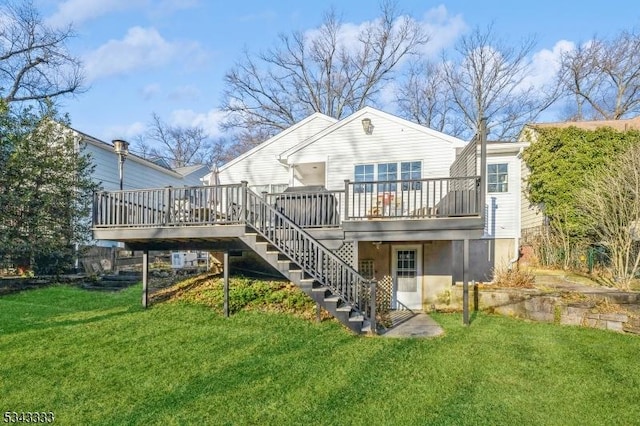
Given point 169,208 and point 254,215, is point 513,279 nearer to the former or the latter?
point 254,215

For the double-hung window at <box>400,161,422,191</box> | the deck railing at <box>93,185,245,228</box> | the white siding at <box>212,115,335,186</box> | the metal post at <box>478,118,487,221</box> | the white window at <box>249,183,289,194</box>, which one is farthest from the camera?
the white siding at <box>212,115,335,186</box>

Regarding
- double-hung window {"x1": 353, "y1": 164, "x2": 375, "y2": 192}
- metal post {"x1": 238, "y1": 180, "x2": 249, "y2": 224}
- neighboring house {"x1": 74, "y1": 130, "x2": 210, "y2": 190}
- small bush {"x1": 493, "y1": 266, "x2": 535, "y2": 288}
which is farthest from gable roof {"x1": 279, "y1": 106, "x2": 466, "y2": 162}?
neighboring house {"x1": 74, "y1": 130, "x2": 210, "y2": 190}

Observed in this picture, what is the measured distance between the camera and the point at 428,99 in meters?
25.7

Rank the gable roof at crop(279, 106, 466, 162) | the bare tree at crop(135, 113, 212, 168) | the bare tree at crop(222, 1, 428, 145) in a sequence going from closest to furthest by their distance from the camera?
the gable roof at crop(279, 106, 466, 162) < the bare tree at crop(222, 1, 428, 145) < the bare tree at crop(135, 113, 212, 168)

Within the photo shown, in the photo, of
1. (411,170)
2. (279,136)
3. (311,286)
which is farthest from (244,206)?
(279,136)

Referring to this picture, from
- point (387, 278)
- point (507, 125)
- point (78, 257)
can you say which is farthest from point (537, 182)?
point (78, 257)

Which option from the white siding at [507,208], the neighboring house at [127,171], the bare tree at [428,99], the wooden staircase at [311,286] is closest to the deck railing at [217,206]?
the wooden staircase at [311,286]

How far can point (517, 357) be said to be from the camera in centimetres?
530

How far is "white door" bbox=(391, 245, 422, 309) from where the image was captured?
9575 millimetres

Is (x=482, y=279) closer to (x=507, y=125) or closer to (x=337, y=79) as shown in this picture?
(x=507, y=125)

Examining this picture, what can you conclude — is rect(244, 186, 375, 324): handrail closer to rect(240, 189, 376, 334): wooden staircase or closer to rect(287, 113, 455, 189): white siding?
rect(240, 189, 376, 334): wooden staircase

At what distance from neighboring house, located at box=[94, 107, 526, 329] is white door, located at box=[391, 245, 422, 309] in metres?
0.03

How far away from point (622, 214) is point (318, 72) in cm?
2081

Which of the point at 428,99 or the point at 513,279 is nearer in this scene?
the point at 513,279
